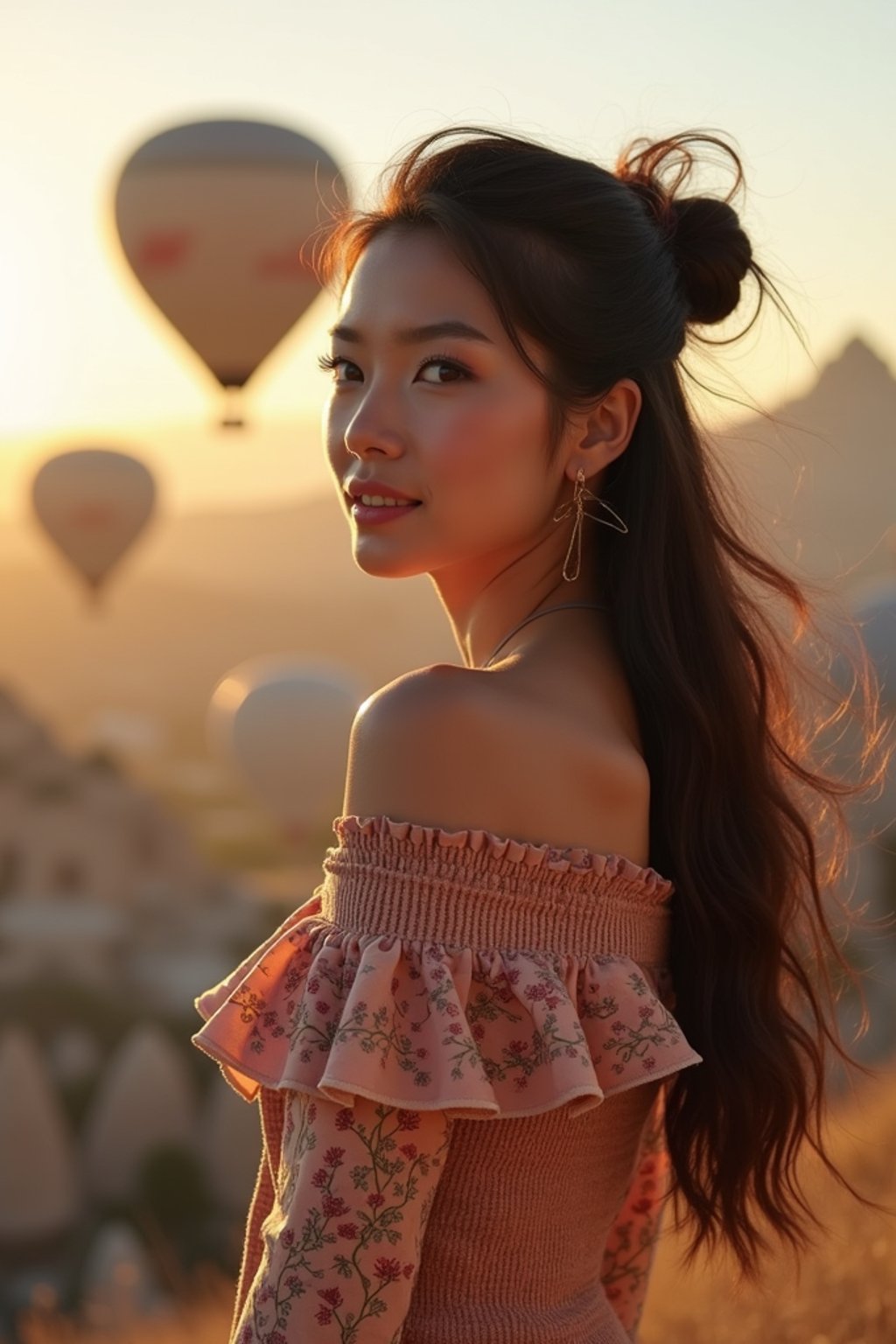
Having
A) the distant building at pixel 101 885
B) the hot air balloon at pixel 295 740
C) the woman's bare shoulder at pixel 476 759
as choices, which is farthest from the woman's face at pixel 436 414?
the distant building at pixel 101 885

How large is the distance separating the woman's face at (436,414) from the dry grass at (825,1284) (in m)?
0.71

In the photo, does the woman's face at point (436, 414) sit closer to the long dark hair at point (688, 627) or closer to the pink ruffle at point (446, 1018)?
the long dark hair at point (688, 627)

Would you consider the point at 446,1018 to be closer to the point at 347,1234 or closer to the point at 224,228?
the point at 347,1234

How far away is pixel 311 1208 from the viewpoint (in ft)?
4.26

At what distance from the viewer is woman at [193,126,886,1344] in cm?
134

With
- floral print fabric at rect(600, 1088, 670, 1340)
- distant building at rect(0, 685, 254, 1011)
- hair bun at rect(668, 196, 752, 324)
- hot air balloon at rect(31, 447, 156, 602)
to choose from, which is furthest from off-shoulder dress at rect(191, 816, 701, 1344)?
distant building at rect(0, 685, 254, 1011)

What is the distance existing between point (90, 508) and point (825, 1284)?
66.9ft

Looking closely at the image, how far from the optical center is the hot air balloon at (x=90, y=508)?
73.4 feet

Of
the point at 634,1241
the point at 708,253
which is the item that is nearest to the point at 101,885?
the point at 634,1241

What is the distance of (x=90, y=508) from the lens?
22.6 metres

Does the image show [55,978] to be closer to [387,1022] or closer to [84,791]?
[84,791]

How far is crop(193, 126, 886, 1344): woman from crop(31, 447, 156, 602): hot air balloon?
20.9m

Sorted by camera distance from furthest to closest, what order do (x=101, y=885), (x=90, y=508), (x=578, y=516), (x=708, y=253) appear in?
(x=101, y=885) → (x=90, y=508) → (x=708, y=253) → (x=578, y=516)

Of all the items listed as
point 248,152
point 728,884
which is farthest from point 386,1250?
point 248,152
